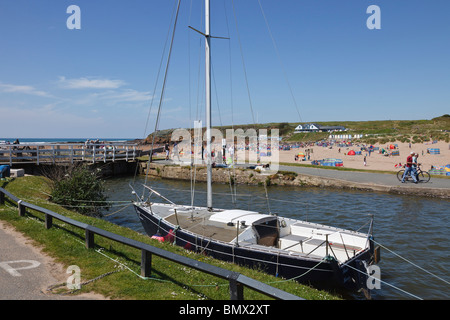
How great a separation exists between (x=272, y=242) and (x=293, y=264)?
7.57 ft

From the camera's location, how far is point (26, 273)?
625cm

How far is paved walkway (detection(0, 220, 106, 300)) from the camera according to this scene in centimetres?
536

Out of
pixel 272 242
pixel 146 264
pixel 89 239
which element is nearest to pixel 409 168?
pixel 272 242

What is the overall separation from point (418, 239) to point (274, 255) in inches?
372

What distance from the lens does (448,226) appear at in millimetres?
16531

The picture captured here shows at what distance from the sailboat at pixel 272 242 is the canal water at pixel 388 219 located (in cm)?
123

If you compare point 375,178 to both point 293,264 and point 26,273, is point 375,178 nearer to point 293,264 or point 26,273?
point 293,264

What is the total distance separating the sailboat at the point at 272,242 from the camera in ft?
30.1

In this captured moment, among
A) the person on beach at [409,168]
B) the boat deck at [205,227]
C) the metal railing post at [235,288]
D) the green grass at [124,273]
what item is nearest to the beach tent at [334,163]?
the person on beach at [409,168]

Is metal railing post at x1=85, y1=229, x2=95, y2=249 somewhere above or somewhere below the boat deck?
above

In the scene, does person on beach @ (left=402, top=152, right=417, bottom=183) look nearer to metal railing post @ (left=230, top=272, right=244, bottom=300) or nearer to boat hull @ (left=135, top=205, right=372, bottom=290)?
boat hull @ (left=135, top=205, right=372, bottom=290)

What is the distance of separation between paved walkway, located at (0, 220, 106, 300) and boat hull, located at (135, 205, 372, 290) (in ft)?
16.7

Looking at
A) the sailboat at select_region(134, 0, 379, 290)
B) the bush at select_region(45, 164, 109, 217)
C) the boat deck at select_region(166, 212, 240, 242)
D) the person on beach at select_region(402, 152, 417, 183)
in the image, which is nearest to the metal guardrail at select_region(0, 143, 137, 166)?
the bush at select_region(45, 164, 109, 217)

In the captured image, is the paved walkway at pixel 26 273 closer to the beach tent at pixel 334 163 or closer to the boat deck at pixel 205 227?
the boat deck at pixel 205 227
